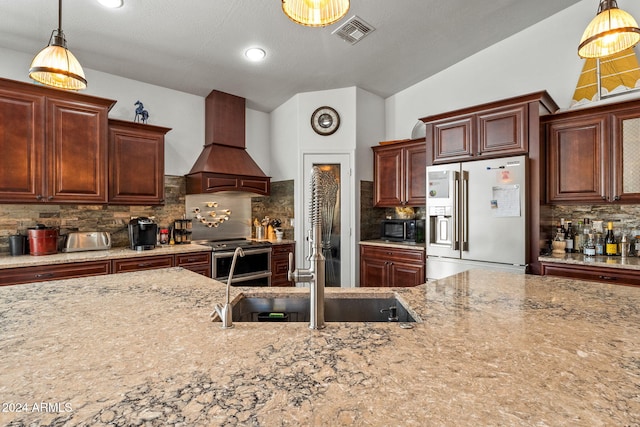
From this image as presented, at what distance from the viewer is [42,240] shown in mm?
2830

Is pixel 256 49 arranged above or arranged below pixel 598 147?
above

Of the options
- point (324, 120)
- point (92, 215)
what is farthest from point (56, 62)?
point (324, 120)

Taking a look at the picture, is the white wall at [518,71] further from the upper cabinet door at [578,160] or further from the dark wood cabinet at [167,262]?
the dark wood cabinet at [167,262]

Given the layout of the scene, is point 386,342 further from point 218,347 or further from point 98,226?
point 98,226

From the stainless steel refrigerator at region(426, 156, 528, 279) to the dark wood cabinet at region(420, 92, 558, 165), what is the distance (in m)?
0.12

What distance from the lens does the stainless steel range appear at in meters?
3.54

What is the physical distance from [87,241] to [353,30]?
10.9ft

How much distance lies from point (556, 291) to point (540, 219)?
172cm

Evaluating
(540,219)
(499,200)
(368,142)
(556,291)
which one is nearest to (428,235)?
(499,200)

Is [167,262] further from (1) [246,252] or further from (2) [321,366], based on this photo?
(2) [321,366]

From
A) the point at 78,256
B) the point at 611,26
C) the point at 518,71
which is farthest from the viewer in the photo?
the point at 518,71

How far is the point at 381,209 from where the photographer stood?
14.9ft

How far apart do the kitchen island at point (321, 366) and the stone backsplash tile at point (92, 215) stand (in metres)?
2.37

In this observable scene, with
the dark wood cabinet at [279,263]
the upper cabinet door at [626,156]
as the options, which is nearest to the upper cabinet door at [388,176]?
the dark wood cabinet at [279,263]
